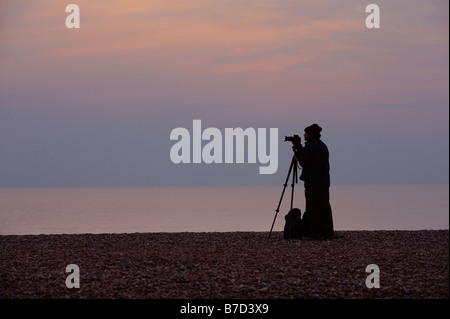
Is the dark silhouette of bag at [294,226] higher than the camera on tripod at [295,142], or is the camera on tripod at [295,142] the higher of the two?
the camera on tripod at [295,142]

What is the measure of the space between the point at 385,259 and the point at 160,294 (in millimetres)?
4127

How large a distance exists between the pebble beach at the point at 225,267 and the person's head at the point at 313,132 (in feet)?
6.91

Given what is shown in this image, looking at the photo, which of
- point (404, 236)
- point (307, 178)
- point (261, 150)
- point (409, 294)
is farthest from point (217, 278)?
point (404, 236)

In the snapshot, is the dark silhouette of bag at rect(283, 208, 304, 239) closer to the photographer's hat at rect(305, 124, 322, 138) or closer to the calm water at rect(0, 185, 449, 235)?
the photographer's hat at rect(305, 124, 322, 138)

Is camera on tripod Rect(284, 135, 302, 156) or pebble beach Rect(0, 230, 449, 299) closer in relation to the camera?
pebble beach Rect(0, 230, 449, 299)

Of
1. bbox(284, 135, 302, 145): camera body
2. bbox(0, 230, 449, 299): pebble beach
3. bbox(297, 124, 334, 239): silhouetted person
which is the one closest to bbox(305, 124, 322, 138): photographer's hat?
bbox(297, 124, 334, 239): silhouetted person

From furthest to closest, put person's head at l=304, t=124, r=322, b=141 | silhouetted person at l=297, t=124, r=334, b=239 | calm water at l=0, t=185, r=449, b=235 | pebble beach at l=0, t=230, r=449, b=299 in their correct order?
calm water at l=0, t=185, r=449, b=235 → person's head at l=304, t=124, r=322, b=141 → silhouetted person at l=297, t=124, r=334, b=239 → pebble beach at l=0, t=230, r=449, b=299

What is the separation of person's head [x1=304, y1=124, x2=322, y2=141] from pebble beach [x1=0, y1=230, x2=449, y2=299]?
6.91ft

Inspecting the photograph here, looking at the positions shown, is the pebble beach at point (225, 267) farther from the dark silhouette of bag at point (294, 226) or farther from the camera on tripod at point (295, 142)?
the camera on tripod at point (295, 142)

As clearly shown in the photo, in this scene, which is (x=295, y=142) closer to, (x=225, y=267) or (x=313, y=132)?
(x=313, y=132)

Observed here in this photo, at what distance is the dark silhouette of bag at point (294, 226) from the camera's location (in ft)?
52.9

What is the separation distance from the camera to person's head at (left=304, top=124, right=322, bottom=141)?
52.9 ft

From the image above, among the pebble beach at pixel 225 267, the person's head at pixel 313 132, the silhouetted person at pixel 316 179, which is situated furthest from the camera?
the person's head at pixel 313 132

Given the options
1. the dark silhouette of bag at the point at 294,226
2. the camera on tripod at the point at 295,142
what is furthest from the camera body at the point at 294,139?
the dark silhouette of bag at the point at 294,226
